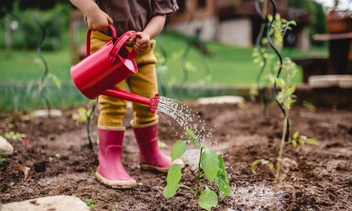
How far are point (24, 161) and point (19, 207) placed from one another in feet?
1.85

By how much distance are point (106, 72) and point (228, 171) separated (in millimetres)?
703

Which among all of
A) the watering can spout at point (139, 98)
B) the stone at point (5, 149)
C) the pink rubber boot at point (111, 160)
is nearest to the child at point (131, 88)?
the pink rubber boot at point (111, 160)

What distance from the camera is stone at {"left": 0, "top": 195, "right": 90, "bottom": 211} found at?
1118 mm

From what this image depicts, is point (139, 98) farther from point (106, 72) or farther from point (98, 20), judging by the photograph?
point (98, 20)

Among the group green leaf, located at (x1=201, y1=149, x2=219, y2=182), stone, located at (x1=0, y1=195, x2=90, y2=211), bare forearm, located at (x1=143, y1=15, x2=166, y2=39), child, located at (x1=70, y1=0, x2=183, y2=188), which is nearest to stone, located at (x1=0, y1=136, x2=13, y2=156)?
child, located at (x1=70, y1=0, x2=183, y2=188)

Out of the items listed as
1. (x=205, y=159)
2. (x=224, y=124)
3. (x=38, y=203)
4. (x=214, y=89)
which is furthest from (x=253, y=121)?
(x=38, y=203)

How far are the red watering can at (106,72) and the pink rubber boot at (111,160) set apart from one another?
0.78 ft

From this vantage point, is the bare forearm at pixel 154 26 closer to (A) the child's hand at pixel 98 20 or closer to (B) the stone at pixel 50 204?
(A) the child's hand at pixel 98 20

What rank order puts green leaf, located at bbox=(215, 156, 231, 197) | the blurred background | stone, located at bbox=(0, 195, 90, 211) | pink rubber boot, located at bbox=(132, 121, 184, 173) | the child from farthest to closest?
the blurred background < pink rubber boot, located at bbox=(132, 121, 184, 173) < the child < green leaf, located at bbox=(215, 156, 231, 197) < stone, located at bbox=(0, 195, 90, 211)

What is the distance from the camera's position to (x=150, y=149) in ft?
5.66

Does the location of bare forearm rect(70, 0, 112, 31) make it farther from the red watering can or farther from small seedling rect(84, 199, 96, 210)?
small seedling rect(84, 199, 96, 210)

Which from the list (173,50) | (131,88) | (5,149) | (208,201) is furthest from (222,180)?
(173,50)

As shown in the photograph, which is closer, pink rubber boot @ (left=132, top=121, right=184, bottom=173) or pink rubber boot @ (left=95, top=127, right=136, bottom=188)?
pink rubber boot @ (left=95, top=127, right=136, bottom=188)

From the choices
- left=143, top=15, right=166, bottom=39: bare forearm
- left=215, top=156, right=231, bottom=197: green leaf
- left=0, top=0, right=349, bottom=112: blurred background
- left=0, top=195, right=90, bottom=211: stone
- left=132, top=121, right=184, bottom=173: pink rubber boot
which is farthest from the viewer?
left=0, top=0, right=349, bottom=112: blurred background
